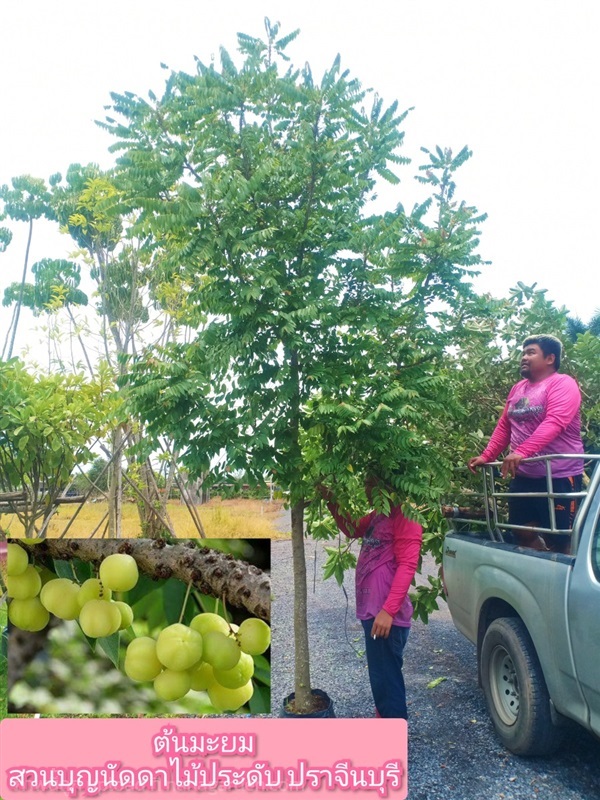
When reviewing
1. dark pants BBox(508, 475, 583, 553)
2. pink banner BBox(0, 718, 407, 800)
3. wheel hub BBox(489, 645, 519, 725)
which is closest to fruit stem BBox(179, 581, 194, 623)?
pink banner BBox(0, 718, 407, 800)

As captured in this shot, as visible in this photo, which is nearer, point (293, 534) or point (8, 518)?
point (293, 534)

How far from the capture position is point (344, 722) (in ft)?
9.55

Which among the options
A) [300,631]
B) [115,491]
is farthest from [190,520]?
[300,631]

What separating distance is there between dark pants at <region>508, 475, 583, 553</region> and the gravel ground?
87 cm

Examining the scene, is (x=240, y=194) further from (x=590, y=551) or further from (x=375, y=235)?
(x=590, y=551)

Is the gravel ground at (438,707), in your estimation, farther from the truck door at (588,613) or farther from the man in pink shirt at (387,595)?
the truck door at (588,613)

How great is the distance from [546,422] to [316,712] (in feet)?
6.20

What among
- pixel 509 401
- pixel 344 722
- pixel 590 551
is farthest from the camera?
pixel 509 401

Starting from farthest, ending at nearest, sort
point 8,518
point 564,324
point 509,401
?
point 8,518 → point 564,324 → point 509,401

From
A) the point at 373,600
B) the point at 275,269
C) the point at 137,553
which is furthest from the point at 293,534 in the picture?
the point at 275,269

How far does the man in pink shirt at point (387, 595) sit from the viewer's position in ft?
9.67

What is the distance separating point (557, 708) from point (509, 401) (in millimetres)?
1568

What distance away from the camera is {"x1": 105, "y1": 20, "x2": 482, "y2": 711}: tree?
2891mm

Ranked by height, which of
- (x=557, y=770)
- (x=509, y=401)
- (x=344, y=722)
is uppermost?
(x=509, y=401)
